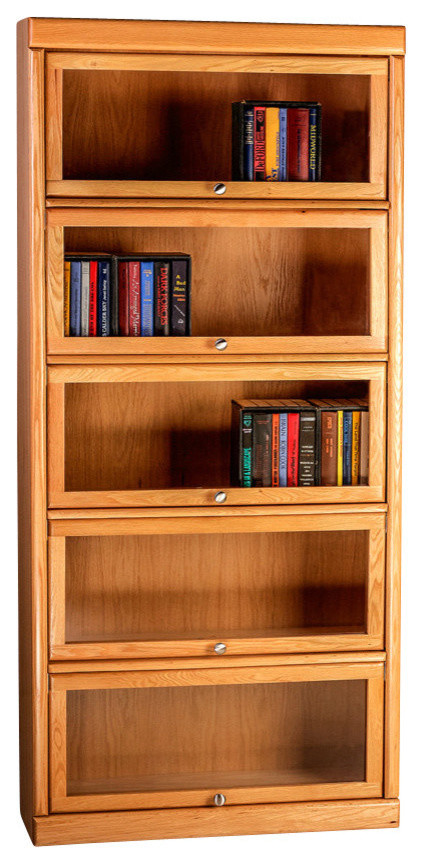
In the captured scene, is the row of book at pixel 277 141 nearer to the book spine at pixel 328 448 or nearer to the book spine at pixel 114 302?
the book spine at pixel 114 302

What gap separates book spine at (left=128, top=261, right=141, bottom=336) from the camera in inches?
151

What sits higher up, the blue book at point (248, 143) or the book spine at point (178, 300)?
the blue book at point (248, 143)

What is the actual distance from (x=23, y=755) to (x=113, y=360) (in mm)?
1105

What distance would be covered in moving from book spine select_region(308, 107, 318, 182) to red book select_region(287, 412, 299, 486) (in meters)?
0.63

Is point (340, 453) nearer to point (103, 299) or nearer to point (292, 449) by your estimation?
point (292, 449)

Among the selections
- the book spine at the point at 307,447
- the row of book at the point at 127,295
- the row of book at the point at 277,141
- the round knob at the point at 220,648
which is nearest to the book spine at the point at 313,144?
the row of book at the point at 277,141

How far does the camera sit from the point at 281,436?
12.9ft

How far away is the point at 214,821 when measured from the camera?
389 centimetres

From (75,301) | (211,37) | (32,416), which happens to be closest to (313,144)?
(211,37)

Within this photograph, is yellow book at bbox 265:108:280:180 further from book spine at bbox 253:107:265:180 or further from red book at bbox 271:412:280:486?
red book at bbox 271:412:280:486

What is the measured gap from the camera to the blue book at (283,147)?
12.7 feet

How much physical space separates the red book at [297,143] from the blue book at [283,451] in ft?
2.08

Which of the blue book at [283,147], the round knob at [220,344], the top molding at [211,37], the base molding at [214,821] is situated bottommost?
the base molding at [214,821]
